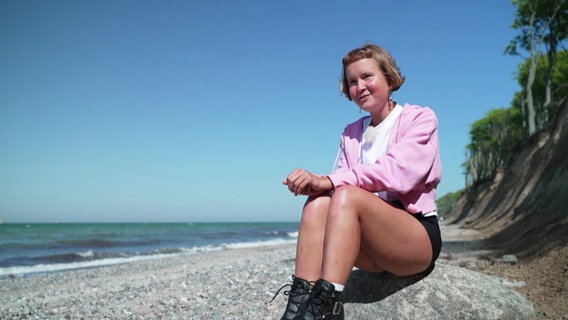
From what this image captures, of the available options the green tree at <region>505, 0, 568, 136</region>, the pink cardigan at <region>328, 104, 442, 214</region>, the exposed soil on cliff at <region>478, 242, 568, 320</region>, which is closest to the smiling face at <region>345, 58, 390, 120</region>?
the pink cardigan at <region>328, 104, 442, 214</region>

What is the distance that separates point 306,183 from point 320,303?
747mm

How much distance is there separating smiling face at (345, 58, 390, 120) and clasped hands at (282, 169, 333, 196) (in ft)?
2.51

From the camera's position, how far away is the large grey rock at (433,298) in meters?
3.09

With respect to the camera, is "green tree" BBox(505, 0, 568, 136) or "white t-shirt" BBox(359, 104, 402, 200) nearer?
"white t-shirt" BBox(359, 104, 402, 200)

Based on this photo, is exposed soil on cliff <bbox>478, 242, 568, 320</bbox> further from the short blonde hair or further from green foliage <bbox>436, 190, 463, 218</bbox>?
green foliage <bbox>436, 190, 463, 218</bbox>

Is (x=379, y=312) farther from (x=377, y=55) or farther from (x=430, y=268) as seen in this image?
(x=377, y=55)

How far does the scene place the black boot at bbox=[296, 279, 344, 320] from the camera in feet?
7.59

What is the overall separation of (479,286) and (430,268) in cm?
47

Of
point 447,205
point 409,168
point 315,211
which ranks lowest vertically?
point 315,211

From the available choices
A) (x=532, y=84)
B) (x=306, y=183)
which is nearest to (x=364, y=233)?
(x=306, y=183)

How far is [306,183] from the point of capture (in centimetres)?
262

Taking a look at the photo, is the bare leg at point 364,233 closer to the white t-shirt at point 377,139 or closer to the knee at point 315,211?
the knee at point 315,211

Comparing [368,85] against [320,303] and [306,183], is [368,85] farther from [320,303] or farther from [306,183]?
[320,303]

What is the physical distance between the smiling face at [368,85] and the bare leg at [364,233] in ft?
2.88
